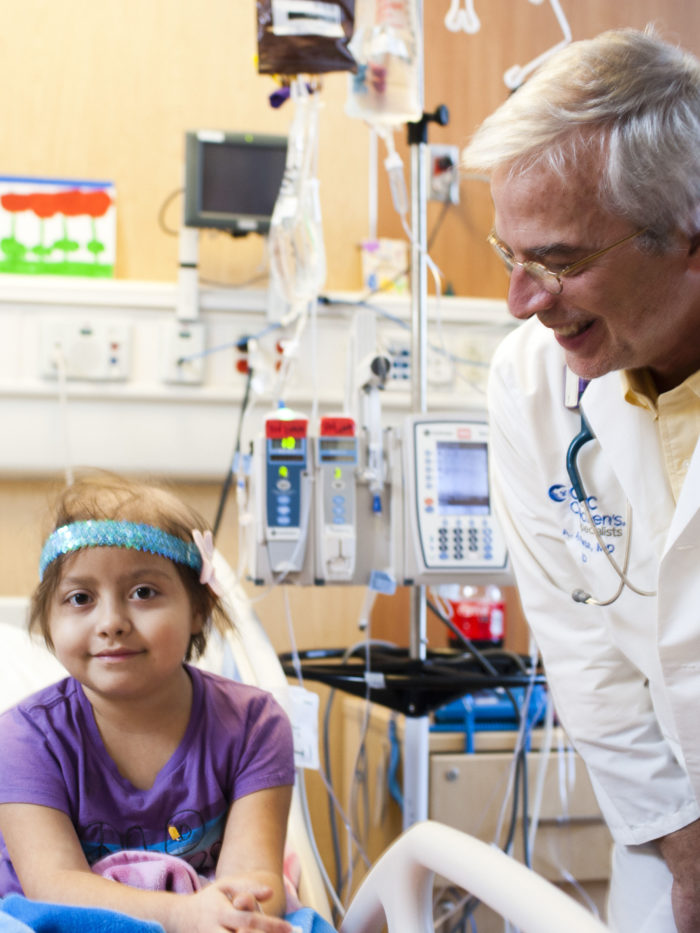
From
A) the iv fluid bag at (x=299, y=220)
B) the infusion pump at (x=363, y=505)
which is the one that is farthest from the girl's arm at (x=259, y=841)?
the iv fluid bag at (x=299, y=220)

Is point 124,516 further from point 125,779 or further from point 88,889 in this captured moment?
point 88,889

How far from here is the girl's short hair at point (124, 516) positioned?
1343 millimetres

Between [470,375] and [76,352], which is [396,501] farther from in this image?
[76,352]

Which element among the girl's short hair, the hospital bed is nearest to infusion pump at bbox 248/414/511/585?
the hospital bed

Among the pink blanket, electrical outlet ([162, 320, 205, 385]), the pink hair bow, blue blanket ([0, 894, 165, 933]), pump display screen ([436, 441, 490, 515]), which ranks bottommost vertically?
the pink blanket

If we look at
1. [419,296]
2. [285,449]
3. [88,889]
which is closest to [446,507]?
[285,449]

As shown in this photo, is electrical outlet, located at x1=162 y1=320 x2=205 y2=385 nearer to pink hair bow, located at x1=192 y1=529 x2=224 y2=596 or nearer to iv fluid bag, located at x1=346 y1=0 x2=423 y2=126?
iv fluid bag, located at x1=346 y1=0 x2=423 y2=126

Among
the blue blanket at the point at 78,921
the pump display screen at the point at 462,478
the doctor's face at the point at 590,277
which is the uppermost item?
the doctor's face at the point at 590,277

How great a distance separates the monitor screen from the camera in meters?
2.50

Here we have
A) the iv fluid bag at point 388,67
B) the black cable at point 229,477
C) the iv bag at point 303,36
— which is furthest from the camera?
the black cable at point 229,477

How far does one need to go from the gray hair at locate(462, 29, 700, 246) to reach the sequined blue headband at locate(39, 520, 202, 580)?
0.66 meters

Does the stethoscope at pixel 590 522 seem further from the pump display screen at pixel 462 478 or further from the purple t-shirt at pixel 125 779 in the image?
the pump display screen at pixel 462 478

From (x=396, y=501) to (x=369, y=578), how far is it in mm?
175

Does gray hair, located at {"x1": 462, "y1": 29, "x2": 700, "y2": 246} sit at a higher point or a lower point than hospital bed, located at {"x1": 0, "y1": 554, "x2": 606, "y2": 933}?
higher
